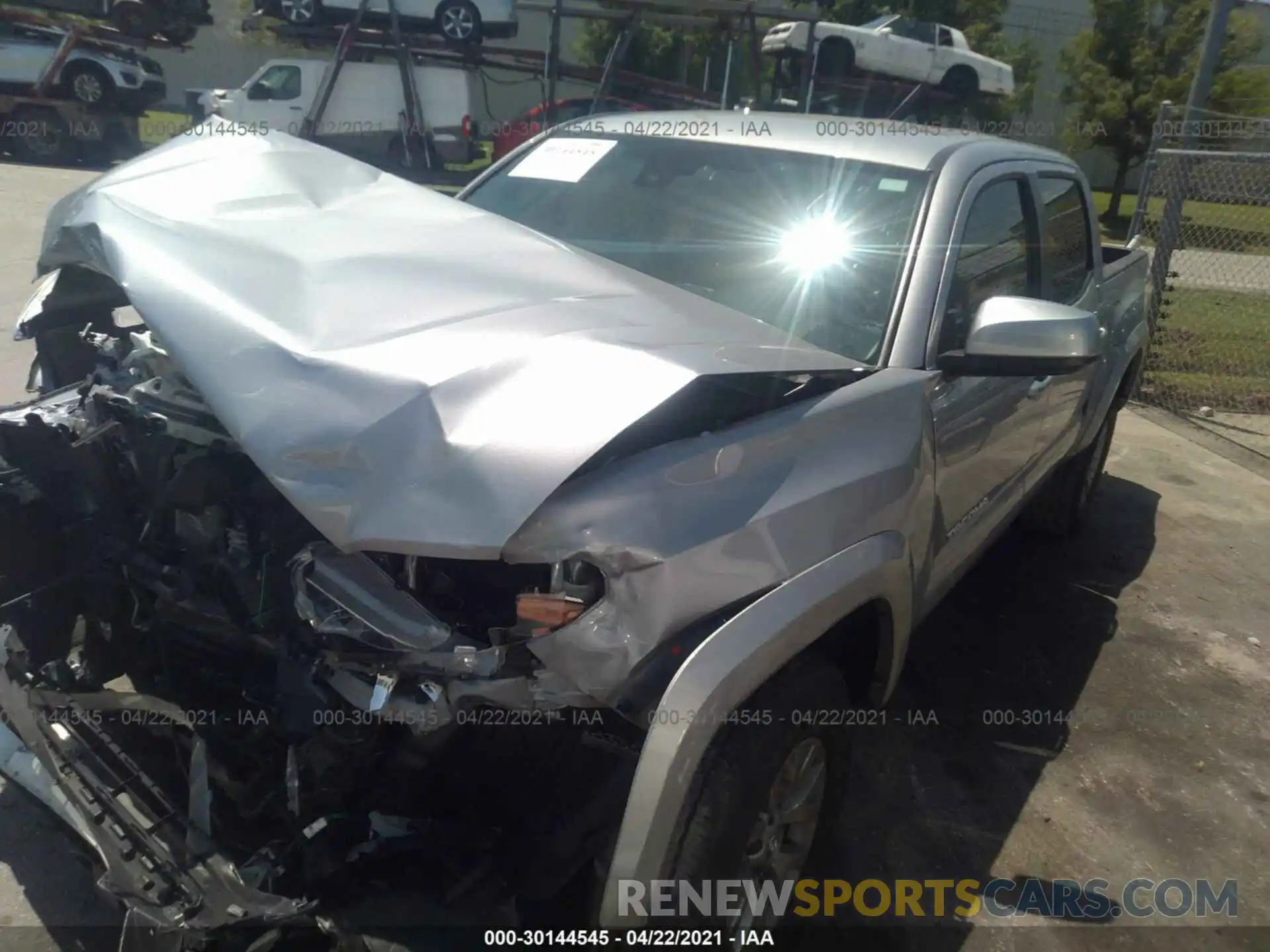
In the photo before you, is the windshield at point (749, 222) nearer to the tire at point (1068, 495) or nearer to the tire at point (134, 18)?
the tire at point (1068, 495)

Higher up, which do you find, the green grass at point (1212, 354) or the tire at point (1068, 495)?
the tire at point (1068, 495)

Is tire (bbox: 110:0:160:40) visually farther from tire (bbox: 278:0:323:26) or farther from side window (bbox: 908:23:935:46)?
side window (bbox: 908:23:935:46)

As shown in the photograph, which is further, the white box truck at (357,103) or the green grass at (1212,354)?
the white box truck at (357,103)

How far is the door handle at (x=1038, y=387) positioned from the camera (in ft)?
10.7

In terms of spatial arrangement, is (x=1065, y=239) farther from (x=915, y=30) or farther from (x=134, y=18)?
(x=134, y=18)

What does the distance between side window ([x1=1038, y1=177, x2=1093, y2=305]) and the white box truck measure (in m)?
15.7

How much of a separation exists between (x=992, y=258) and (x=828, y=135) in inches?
26.0

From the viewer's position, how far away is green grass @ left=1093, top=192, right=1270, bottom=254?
8.59m

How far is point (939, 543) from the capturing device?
273 centimetres

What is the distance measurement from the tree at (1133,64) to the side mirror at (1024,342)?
20.2m

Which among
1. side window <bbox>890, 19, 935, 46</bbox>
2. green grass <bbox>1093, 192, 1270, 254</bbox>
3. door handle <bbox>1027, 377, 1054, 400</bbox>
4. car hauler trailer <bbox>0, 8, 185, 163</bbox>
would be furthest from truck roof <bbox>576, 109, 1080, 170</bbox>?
car hauler trailer <bbox>0, 8, 185, 163</bbox>

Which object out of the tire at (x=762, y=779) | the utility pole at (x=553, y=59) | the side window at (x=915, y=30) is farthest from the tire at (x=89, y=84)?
the tire at (x=762, y=779)

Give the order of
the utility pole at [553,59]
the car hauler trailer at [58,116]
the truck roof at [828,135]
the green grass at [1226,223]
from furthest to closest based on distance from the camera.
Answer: the car hauler trailer at [58,116]
the utility pole at [553,59]
the green grass at [1226,223]
the truck roof at [828,135]

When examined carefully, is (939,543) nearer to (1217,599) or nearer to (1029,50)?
(1217,599)
